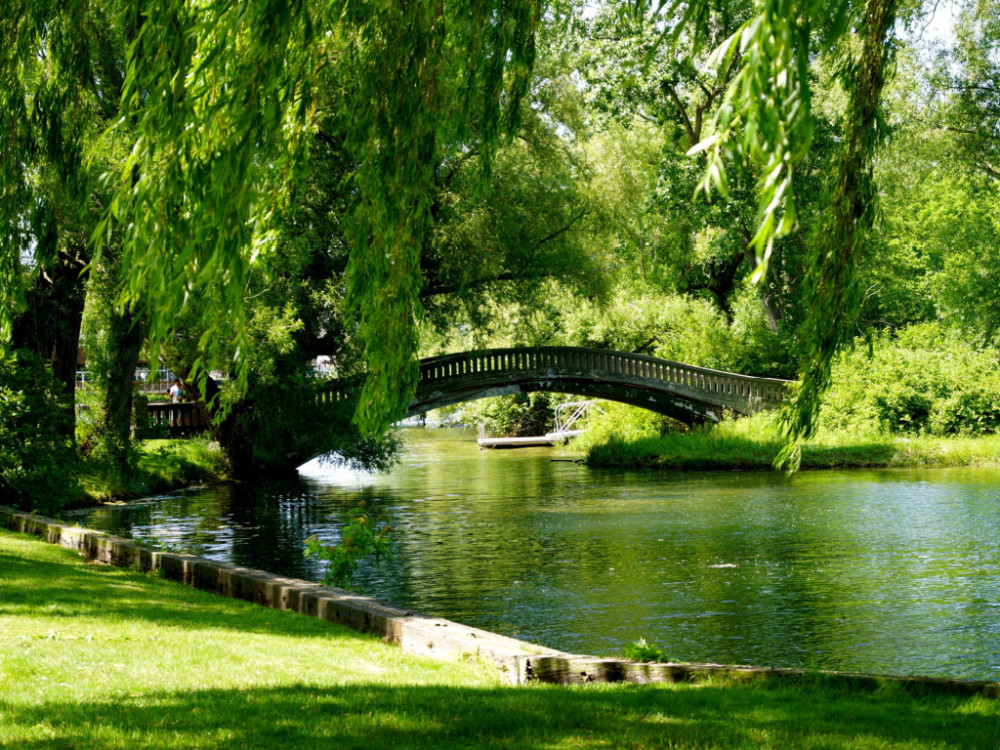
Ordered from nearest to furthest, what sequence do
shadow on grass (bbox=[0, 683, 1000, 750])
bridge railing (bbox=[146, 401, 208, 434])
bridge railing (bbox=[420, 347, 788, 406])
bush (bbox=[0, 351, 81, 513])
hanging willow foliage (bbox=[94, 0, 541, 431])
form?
hanging willow foliage (bbox=[94, 0, 541, 431])
shadow on grass (bbox=[0, 683, 1000, 750])
bush (bbox=[0, 351, 81, 513])
bridge railing (bbox=[146, 401, 208, 434])
bridge railing (bbox=[420, 347, 788, 406])

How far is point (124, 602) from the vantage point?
9.39m

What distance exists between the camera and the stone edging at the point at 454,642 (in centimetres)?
692

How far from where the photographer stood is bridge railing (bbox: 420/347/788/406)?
28.6 m

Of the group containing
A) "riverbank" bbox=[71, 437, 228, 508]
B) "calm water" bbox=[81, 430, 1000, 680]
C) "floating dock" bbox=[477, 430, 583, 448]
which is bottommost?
"calm water" bbox=[81, 430, 1000, 680]

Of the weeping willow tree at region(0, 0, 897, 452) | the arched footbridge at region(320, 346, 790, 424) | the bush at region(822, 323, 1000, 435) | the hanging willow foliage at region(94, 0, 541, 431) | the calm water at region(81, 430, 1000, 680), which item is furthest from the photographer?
the arched footbridge at region(320, 346, 790, 424)

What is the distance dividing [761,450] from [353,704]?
24.2 m

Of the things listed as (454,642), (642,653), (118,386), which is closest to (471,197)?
(454,642)

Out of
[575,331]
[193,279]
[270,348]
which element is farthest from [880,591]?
[575,331]

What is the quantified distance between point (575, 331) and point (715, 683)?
32.3 m

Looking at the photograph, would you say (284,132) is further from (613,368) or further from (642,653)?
(613,368)

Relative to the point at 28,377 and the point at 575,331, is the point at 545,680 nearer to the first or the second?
the point at 28,377

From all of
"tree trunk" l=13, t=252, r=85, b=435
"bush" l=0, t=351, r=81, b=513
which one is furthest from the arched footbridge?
"bush" l=0, t=351, r=81, b=513

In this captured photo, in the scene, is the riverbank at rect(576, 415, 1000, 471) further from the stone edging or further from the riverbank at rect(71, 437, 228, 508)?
the stone edging

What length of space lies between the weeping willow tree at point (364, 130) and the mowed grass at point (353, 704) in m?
1.66
